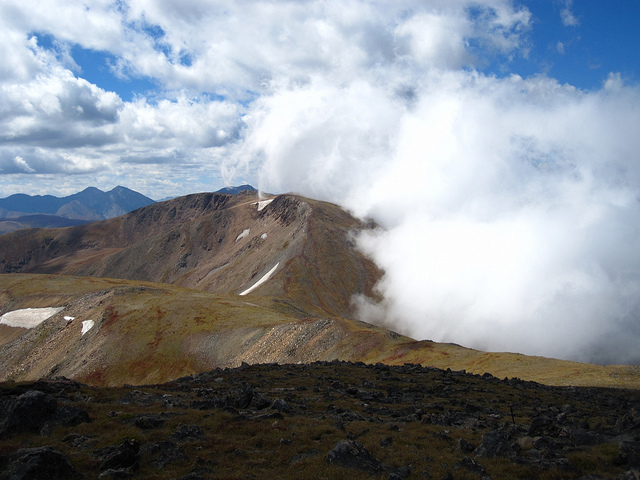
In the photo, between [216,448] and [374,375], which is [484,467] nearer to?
[216,448]

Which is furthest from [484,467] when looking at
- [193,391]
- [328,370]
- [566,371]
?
[566,371]

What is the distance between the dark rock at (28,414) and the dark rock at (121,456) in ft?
23.0

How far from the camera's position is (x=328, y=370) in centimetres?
5494

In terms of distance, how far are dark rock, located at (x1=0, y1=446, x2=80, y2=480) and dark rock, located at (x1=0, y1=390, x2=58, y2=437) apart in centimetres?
680

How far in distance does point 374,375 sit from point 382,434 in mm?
28835

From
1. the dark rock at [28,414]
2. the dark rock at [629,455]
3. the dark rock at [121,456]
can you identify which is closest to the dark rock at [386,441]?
the dark rock at [629,455]

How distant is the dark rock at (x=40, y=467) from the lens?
1627 centimetres

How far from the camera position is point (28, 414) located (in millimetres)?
23781

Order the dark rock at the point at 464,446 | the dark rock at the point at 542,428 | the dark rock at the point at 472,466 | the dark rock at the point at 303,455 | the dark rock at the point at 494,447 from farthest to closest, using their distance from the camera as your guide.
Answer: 1. the dark rock at the point at 542,428
2. the dark rock at the point at 464,446
3. the dark rock at the point at 494,447
4. the dark rock at the point at 303,455
5. the dark rock at the point at 472,466

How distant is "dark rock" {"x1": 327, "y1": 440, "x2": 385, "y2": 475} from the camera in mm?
18578

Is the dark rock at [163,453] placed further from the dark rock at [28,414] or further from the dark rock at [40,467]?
the dark rock at [28,414]

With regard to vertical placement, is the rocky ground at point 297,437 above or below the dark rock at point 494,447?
below

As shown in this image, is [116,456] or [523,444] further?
[523,444]

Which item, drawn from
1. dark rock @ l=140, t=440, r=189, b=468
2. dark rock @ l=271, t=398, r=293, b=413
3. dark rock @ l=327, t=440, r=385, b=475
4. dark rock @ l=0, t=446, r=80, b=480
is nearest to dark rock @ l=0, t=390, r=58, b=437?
dark rock @ l=0, t=446, r=80, b=480
